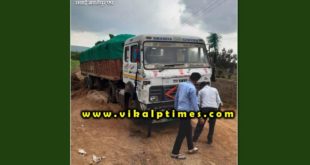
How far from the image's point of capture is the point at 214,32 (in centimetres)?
660

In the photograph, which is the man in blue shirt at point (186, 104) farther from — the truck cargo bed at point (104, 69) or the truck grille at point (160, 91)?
the truck cargo bed at point (104, 69)

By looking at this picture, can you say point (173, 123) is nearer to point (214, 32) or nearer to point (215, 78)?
point (215, 78)

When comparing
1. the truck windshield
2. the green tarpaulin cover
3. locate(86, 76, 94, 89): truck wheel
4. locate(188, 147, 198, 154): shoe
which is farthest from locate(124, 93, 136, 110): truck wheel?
locate(86, 76, 94, 89): truck wheel

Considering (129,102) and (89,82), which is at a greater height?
(89,82)

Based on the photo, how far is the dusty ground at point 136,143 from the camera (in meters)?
5.52

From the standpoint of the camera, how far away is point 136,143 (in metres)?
6.18

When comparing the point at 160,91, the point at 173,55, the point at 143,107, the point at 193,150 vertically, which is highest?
the point at 173,55

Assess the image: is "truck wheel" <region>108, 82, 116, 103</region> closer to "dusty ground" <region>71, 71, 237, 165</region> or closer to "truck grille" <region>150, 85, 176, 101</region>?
"dusty ground" <region>71, 71, 237, 165</region>

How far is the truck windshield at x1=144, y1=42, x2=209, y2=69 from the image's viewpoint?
625 centimetres

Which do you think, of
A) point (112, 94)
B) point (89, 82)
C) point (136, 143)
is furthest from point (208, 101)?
point (89, 82)

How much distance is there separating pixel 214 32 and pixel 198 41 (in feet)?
1.58

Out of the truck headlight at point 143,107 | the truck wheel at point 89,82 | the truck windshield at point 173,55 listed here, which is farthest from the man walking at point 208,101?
the truck wheel at point 89,82

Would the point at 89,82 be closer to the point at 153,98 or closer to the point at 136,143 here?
the point at 136,143

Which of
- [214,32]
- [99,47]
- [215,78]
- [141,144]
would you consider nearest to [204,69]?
[215,78]
